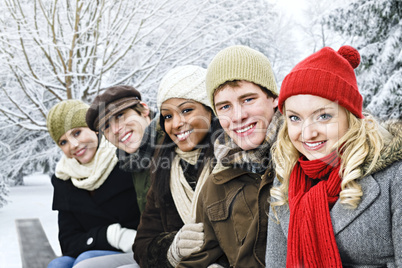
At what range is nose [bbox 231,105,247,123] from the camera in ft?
6.98

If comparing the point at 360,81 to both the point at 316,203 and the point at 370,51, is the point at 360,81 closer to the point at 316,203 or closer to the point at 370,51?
the point at 370,51

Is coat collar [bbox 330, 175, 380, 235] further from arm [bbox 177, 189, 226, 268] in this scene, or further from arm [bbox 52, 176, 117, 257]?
arm [bbox 52, 176, 117, 257]

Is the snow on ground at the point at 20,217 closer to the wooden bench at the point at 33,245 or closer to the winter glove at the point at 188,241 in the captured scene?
the wooden bench at the point at 33,245

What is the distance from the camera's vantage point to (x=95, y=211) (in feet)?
11.2

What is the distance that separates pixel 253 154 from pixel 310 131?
0.48 m

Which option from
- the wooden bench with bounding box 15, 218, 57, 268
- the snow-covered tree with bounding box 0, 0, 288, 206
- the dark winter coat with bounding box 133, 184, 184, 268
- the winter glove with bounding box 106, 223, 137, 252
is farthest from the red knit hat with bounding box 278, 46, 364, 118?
the snow-covered tree with bounding box 0, 0, 288, 206

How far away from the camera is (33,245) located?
613 cm

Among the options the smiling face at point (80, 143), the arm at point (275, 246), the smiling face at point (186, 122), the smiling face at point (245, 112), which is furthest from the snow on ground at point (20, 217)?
the arm at point (275, 246)

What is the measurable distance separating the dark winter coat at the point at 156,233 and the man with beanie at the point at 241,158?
1.51ft

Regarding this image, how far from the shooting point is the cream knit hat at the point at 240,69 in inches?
84.7

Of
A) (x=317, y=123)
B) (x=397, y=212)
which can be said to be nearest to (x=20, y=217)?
(x=317, y=123)

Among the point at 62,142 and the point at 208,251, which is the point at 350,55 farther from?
the point at 62,142

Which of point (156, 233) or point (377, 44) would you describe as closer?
point (156, 233)

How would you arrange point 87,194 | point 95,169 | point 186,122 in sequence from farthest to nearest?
point 87,194, point 95,169, point 186,122
